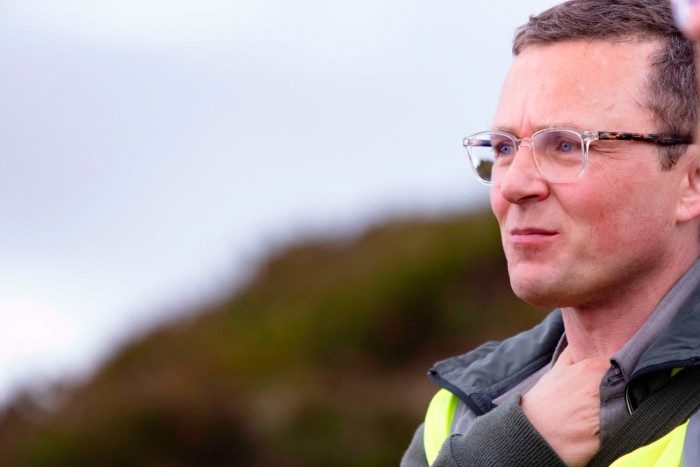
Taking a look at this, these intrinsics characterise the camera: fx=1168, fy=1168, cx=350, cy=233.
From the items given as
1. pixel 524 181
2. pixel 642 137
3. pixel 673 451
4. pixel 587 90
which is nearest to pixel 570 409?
pixel 673 451

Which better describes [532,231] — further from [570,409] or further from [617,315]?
[570,409]

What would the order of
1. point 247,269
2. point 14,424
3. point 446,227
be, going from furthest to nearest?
point 247,269 < point 446,227 < point 14,424

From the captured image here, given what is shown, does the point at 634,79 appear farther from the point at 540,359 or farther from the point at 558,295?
the point at 540,359

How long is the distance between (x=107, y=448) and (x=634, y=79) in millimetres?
10972

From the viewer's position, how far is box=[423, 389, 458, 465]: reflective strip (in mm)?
3453

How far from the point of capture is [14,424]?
1520 centimetres

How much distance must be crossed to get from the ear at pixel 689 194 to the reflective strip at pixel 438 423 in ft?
2.96

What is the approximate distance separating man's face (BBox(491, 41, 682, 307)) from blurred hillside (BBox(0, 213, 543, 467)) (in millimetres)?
8252

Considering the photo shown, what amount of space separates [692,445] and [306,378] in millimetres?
11512

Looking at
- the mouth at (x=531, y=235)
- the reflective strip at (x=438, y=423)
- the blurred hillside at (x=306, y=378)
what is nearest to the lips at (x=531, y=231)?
the mouth at (x=531, y=235)

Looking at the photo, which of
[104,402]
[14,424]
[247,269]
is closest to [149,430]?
[104,402]

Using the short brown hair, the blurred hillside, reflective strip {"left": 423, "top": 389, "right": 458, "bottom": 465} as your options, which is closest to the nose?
the short brown hair

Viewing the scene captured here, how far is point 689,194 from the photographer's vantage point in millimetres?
3219

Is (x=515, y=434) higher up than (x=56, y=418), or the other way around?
(x=515, y=434)
